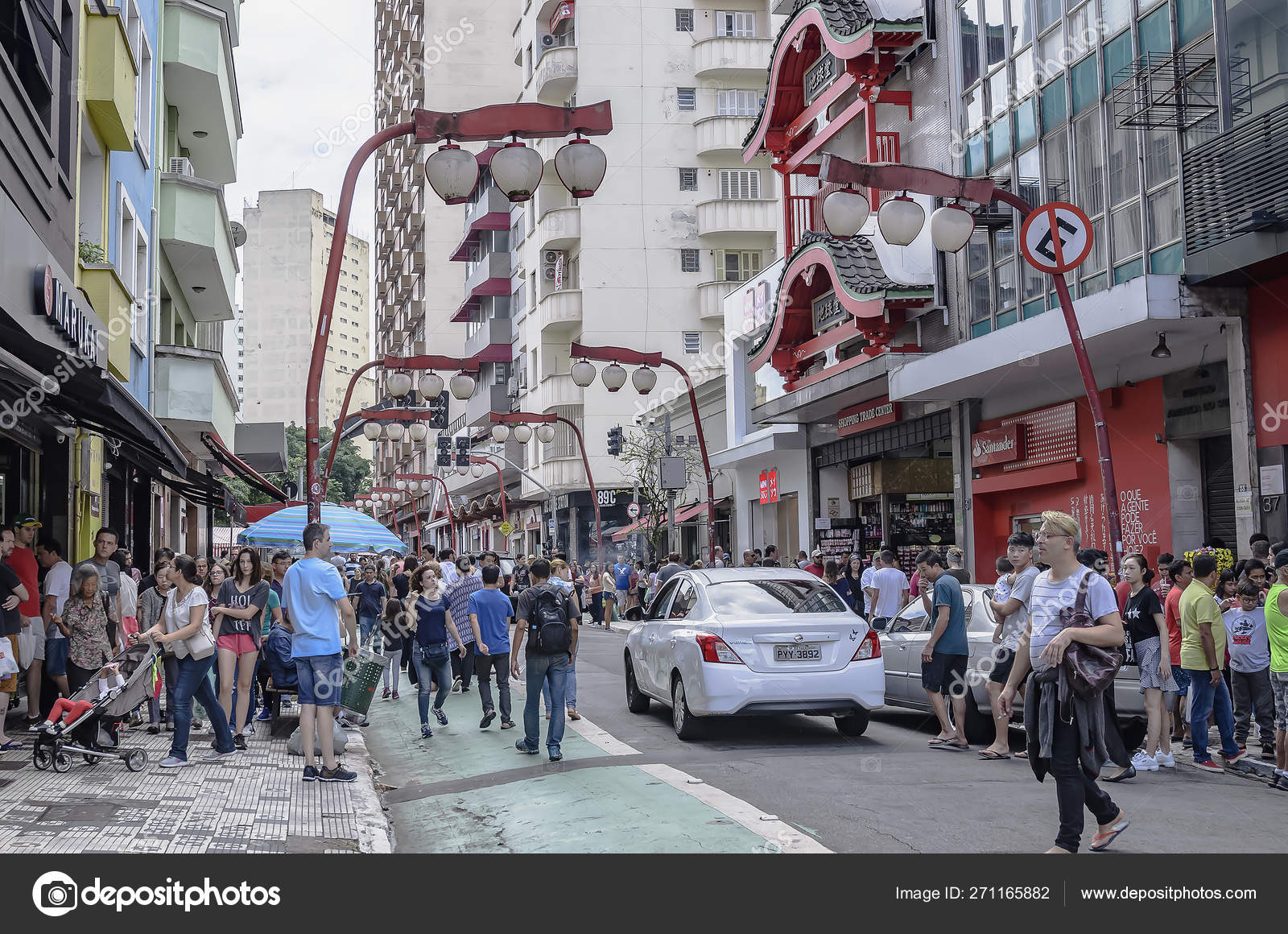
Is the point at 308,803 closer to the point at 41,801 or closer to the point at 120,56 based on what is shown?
the point at 41,801

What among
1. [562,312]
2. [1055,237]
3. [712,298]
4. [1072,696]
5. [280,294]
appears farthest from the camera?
[280,294]

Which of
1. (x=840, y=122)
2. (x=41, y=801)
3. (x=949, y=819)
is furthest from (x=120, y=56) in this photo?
(x=840, y=122)

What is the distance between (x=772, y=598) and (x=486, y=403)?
5251 cm

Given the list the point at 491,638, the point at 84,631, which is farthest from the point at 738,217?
the point at 84,631

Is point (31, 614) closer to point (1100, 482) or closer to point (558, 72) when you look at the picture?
point (1100, 482)

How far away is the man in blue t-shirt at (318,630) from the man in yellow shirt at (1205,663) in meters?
6.66

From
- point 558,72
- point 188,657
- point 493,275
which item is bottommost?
point 188,657

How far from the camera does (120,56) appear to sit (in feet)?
52.0

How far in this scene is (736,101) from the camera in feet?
175

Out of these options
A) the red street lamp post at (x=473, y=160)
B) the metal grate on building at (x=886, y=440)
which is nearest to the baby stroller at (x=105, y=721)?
the red street lamp post at (x=473, y=160)

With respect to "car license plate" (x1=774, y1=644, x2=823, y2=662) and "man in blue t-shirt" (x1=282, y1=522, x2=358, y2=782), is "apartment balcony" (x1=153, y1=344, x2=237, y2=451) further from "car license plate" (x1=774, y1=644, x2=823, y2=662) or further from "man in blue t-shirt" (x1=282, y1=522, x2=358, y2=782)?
"car license plate" (x1=774, y1=644, x2=823, y2=662)

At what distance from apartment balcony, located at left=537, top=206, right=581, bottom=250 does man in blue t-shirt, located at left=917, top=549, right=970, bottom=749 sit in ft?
140

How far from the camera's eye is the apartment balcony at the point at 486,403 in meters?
61.8

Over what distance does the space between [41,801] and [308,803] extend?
5.55ft
